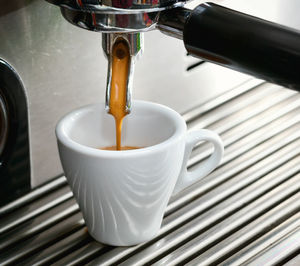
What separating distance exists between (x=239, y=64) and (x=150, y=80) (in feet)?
0.86

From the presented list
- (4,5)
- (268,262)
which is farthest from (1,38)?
(268,262)

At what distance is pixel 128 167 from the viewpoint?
0.43 meters

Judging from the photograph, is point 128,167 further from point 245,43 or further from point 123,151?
point 245,43

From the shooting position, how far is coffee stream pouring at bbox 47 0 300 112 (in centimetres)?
32

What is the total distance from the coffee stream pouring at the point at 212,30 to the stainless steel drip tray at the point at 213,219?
0.16 meters

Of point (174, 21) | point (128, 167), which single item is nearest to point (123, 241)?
point (128, 167)

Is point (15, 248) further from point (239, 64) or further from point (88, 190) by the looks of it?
point (239, 64)

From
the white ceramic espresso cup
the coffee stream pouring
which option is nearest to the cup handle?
the white ceramic espresso cup

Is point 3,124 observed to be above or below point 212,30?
below

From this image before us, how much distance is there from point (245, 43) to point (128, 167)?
13cm

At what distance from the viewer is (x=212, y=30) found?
0.34 metres

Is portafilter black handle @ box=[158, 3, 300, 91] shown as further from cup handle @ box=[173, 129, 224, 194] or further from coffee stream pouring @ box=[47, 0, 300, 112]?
cup handle @ box=[173, 129, 224, 194]

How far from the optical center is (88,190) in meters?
0.44

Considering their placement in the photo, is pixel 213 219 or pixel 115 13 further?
pixel 213 219
